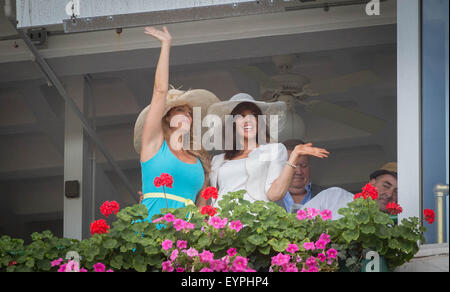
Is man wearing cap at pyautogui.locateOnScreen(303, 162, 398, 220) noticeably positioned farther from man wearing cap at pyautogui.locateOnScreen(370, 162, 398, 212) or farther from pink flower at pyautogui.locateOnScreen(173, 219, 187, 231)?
pink flower at pyautogui.locateOnScreen(173, 219, 187, 231)

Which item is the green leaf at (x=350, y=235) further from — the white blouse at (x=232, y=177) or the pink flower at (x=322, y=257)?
the white blouse at (x=232, y=177)

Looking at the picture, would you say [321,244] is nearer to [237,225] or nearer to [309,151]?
[237,225]

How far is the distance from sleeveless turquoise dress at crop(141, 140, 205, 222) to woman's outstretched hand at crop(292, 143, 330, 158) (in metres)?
0.60

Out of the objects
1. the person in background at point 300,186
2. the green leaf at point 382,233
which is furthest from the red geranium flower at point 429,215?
the person in background at point 300,186

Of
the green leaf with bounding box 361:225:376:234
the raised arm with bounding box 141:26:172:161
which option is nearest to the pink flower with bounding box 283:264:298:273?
the green leaf with bounding box 361:225:376:234

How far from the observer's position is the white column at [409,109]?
510cm

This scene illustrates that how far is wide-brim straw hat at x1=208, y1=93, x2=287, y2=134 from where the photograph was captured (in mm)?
6004

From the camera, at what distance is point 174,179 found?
18.7 feet

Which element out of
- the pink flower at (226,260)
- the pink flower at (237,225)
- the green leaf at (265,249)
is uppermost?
the pink flower at (237,225)

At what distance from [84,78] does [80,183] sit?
28.7 inches

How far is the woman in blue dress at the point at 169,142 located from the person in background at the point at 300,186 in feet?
1.76

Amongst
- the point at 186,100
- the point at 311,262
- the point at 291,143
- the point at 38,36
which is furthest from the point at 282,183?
the point at 38,36

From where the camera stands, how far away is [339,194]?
5879mm
